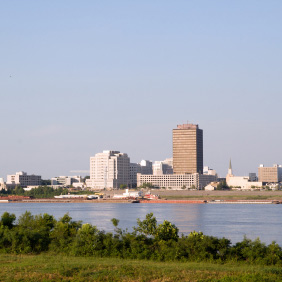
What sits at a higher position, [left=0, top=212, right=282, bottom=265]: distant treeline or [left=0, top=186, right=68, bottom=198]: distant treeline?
[left=0, top=186, right=68, bottom=198]: distant treeline

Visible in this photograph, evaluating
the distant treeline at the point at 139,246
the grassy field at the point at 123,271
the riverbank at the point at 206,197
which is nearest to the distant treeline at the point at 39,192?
the riverbank at the point at 206,197

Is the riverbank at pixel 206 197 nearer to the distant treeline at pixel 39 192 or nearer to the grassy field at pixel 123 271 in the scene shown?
the distant treeline at pixel 39 192

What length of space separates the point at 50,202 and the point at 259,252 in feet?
469

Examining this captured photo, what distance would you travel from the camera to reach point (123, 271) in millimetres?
19812

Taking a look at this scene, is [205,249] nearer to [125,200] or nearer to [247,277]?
[247,277]

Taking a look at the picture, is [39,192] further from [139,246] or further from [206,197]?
[139,246]

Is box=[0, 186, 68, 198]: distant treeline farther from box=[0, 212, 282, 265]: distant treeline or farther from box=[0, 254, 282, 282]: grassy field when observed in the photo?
box=[0, 254, 282, 282]: grassy field

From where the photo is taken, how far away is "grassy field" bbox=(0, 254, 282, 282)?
18812 mm

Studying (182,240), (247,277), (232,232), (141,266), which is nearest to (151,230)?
(182,240)

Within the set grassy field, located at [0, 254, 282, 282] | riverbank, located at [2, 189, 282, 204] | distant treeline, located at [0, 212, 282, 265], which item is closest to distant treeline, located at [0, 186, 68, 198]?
riverbank, located at [2, 189, 282, 204]

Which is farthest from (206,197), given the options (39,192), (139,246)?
(139,246)

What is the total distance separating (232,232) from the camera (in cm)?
5309

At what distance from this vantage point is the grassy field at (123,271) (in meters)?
18.8

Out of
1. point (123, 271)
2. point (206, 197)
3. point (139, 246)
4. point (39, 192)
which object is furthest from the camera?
point (39, 192)
